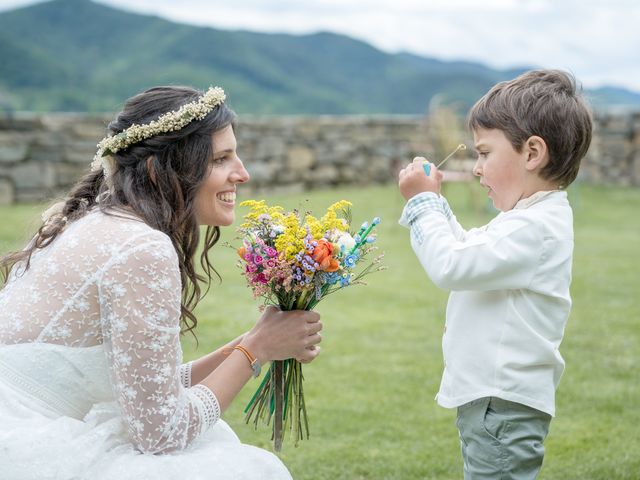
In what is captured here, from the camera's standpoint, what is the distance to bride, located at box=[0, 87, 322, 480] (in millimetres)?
2246

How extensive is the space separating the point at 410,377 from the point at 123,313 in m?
2.96

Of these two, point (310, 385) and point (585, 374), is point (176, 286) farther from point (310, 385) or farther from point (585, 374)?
point (585, 374)

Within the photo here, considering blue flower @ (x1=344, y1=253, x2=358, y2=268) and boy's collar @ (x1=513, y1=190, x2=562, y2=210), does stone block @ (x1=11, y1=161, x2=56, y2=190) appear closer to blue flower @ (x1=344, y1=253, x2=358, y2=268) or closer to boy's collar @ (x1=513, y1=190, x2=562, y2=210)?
blue flower @ (x1=344, y1=253, x2=358, y2=268)

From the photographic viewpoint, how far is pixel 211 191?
2.56 metres

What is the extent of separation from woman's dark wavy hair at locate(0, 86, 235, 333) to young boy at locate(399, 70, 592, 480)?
1.99 ft

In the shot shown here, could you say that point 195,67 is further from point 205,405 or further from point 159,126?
point 205,405

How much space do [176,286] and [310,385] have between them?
262 centimetres

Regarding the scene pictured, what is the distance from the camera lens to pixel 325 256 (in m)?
2.45

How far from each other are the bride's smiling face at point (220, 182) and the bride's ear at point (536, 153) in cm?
83

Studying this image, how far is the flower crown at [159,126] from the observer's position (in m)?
2.43

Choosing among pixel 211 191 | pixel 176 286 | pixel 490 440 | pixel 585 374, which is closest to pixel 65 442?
pixel 176 286

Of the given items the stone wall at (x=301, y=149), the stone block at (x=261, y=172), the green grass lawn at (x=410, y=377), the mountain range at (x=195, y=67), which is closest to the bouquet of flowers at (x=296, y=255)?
the green grass lawn at (x=410, y=377)

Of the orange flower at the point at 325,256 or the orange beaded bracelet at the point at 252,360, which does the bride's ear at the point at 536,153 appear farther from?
the orange beaded bracelet at the point at 252,360

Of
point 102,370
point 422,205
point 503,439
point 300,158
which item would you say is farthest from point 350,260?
point 300,158
